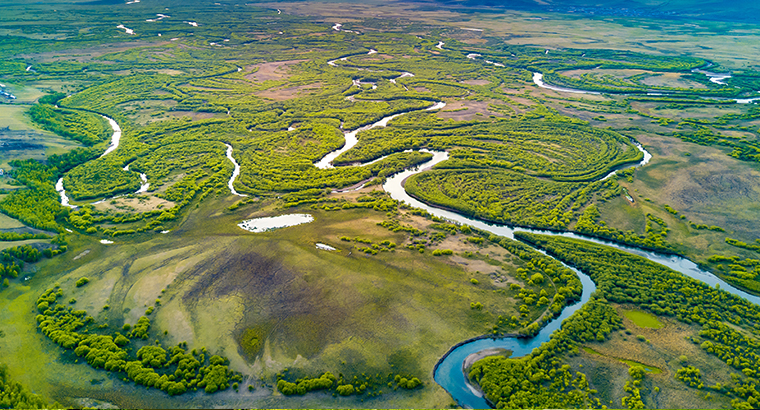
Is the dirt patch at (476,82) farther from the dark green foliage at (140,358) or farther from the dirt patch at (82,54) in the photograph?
the dirt patch at (82,54)

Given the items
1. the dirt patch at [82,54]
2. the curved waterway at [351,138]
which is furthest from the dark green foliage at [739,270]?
the dirt patch at [82,54]

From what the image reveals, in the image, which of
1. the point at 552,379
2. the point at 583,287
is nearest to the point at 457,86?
the point at 583,287

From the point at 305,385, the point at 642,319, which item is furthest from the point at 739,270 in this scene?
the point at 305,385

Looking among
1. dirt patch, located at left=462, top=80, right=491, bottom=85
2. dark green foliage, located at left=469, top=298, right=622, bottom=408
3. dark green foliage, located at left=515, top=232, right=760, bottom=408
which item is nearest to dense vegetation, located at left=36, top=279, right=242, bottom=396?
dark green foliage, located at left=469, top=298, right=622, bottom=408

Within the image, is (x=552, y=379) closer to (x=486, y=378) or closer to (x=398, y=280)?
(x=486, y=378)

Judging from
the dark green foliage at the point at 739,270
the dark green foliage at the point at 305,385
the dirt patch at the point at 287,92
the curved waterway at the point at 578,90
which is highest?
the curved waterway at the point at 578,90

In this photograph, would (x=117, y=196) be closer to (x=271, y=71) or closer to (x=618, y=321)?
(x=618, y=321)

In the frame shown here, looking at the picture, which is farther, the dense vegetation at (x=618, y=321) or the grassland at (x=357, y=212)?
the grassland at (x=357, y=212)
